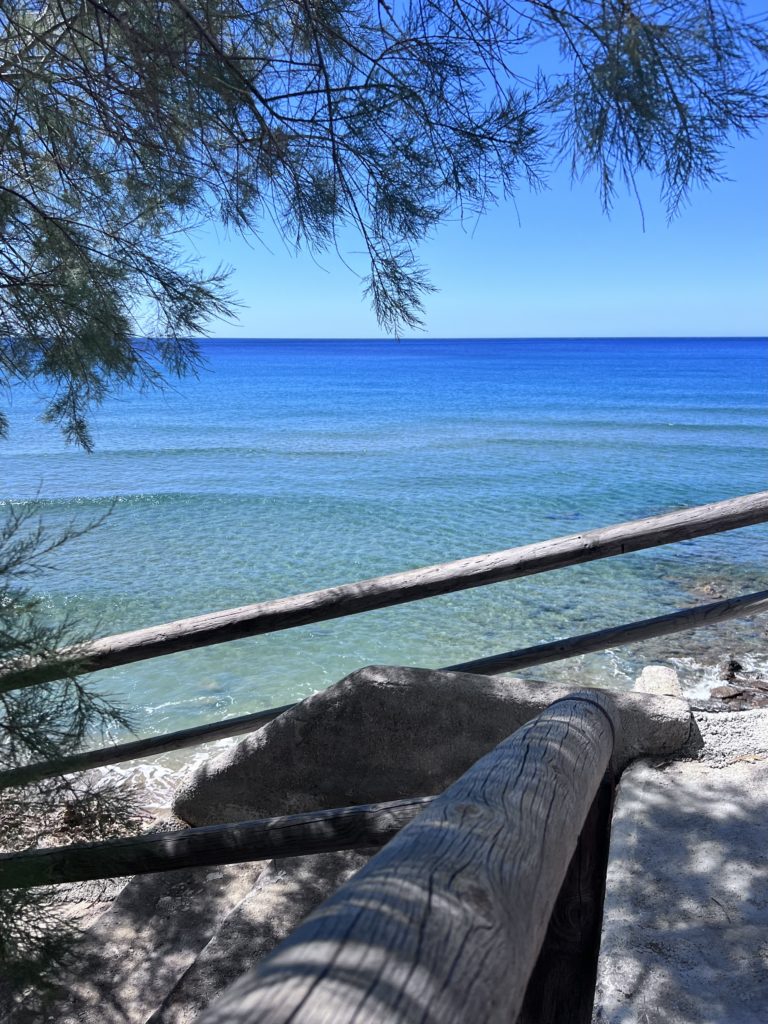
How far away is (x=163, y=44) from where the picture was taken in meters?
2.65

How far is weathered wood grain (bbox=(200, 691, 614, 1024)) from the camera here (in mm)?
591

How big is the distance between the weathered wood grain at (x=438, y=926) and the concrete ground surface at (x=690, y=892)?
82 centimetres

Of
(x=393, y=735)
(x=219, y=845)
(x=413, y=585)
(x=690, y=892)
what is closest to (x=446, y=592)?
(x=413, y=585)

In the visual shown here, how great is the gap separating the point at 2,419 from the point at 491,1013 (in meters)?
3.14

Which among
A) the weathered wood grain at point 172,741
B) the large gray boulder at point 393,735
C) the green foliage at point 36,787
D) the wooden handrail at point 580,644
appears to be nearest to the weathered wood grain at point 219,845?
the green foliage at point 36,787

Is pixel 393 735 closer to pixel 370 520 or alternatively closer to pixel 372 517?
pixel 370 520

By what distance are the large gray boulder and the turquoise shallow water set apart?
2.91 feet

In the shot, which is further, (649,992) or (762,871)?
(762,871)

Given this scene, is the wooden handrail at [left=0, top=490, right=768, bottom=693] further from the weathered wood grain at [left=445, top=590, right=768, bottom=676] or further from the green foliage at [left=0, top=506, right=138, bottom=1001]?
the green foliage at [left=0, top=506, right=138, bottom=1001]

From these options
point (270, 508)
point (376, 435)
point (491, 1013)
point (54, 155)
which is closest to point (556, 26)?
point (54, 155)

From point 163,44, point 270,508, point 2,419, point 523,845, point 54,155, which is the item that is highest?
point 163,44

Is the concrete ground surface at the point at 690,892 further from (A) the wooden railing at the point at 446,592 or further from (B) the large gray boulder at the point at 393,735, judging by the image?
(A) the wooden railing at the point at 446,592

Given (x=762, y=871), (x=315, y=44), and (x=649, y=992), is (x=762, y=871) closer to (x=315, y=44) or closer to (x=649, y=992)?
(x=649, y=992)

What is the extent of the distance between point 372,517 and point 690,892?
11.0 meters
